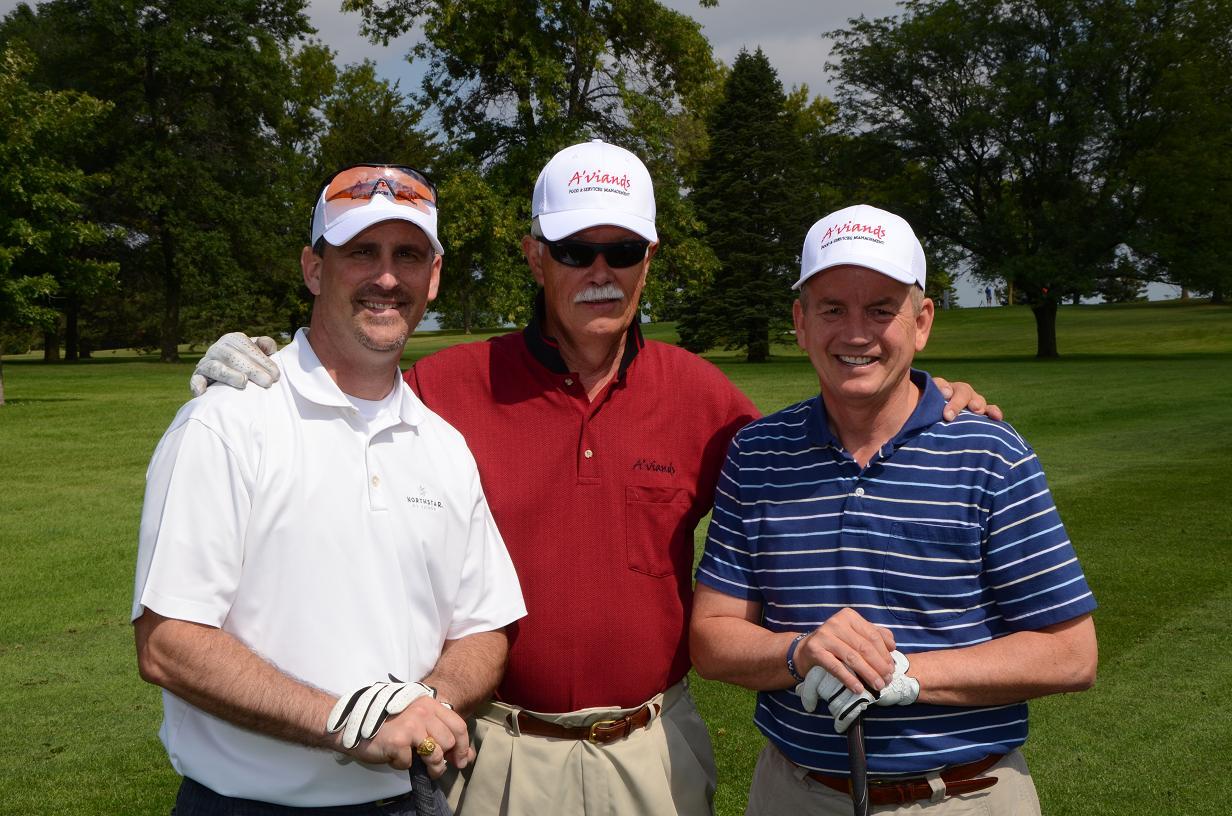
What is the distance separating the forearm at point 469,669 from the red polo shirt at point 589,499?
0.84 feet

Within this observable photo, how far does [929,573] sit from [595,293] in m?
1.36

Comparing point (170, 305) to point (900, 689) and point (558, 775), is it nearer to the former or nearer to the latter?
point (558, 775)

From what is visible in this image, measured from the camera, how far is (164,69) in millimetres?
46656

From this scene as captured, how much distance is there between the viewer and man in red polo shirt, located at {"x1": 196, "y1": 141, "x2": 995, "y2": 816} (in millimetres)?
3371

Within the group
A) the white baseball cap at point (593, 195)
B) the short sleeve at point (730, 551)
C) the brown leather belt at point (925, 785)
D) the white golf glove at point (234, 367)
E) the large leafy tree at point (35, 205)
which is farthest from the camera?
the large leafy tree at point (35, 205)

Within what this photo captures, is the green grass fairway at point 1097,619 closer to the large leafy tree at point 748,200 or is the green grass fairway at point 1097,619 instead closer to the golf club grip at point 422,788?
the golf club grip at point 422,788

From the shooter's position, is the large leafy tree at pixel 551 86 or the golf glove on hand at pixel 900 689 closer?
the golf glove on hand at pixel 900 689

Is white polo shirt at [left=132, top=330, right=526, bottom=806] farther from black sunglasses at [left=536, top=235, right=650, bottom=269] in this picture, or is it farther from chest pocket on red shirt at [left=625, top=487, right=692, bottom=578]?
black sunglasses at [left=536, top=235, right=650, bottom=269]

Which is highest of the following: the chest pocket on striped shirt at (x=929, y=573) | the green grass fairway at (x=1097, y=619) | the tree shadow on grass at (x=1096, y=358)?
the chest pocket on striped shirt at (x=929, y=573)

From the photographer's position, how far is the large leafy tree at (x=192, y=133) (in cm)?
4722

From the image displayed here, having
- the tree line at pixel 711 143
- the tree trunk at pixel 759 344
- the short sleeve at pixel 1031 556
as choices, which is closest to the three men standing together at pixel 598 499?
the short sleeve at pixel 1031 556

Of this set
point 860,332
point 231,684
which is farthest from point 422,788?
point 860,332

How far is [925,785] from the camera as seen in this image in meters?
Answer: 2.95

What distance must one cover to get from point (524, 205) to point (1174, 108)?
2657cm
